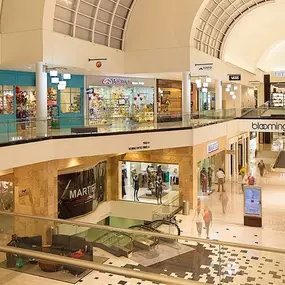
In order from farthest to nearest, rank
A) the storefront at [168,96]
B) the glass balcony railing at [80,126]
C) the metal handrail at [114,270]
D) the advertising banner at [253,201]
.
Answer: the storefront at [168,96] < the advertising banner at [253,201] < the glass balcony railing at [80,126] < the metal handrail at [114,270]

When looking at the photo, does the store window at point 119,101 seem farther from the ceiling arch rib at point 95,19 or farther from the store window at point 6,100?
the store window at point 6,100

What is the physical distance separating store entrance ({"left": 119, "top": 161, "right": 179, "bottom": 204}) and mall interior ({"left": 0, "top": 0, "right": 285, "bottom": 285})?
Result: 3.4 inches

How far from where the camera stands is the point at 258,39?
134 ft

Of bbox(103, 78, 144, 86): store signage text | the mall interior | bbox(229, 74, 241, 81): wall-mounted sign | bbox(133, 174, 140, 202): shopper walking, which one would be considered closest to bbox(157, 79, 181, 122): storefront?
the mall interior

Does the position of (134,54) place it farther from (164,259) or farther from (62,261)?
(62,261)

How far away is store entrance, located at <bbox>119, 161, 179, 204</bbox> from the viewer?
969 inches

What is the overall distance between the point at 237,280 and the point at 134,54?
18.6m

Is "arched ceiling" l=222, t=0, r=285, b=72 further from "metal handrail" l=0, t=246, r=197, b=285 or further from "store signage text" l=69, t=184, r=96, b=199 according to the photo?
"metal handrail" l=0, t=246, r=197, b=285

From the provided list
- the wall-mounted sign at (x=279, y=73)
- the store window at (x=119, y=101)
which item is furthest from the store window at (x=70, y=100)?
the wall-mounted sign at (x=279, y=73)

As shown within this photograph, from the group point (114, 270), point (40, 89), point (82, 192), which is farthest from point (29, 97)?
point (114, 270)

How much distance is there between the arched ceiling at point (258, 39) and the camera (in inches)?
1331

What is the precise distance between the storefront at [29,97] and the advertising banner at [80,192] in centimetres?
312

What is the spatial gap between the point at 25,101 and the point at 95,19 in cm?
635

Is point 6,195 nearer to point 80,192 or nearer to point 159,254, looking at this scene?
point 80,192
